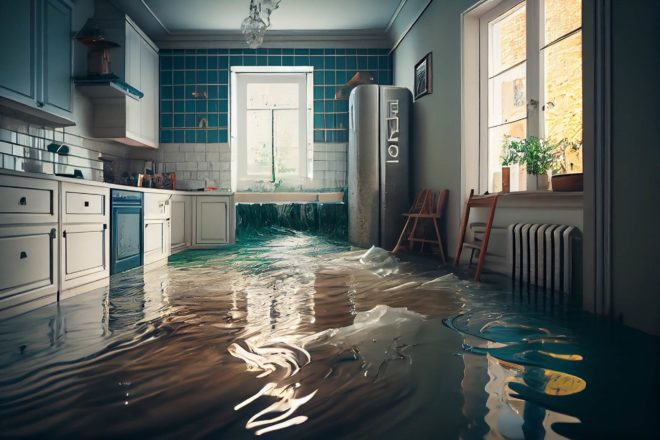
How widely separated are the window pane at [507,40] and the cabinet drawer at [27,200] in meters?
3.77

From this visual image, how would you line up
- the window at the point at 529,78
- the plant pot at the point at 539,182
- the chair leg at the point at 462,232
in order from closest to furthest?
the window at the point at 529,78, the plant pot at the point at 539,182, the chair leg at the point at 462,232

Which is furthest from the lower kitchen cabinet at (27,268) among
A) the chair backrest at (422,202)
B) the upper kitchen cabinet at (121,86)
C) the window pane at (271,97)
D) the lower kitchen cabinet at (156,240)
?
the window pane at (271,97)

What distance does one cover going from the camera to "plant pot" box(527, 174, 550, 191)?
325 cm

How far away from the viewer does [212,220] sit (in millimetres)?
5898

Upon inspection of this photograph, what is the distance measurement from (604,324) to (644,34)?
1412mm

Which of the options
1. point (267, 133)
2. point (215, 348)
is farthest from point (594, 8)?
point (267, 133)

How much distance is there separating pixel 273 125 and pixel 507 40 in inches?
148

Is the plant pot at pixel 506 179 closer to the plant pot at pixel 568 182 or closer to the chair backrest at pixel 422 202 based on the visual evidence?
the plant pot at pixel 568 182

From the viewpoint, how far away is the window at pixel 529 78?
304 centimetres

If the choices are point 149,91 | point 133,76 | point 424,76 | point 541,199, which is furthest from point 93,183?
point 424,76

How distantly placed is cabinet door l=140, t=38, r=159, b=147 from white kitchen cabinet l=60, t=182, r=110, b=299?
8.14 feet

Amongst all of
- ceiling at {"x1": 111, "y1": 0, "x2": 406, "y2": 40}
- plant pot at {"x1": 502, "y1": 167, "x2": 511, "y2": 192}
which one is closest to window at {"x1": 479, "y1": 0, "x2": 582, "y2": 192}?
plant pot at {"x1": 502, "y1": 167, "x2": 511, "y2": 192}

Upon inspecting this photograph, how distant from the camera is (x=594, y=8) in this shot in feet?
7.47

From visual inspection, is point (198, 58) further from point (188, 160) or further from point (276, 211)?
point (276, 211)
